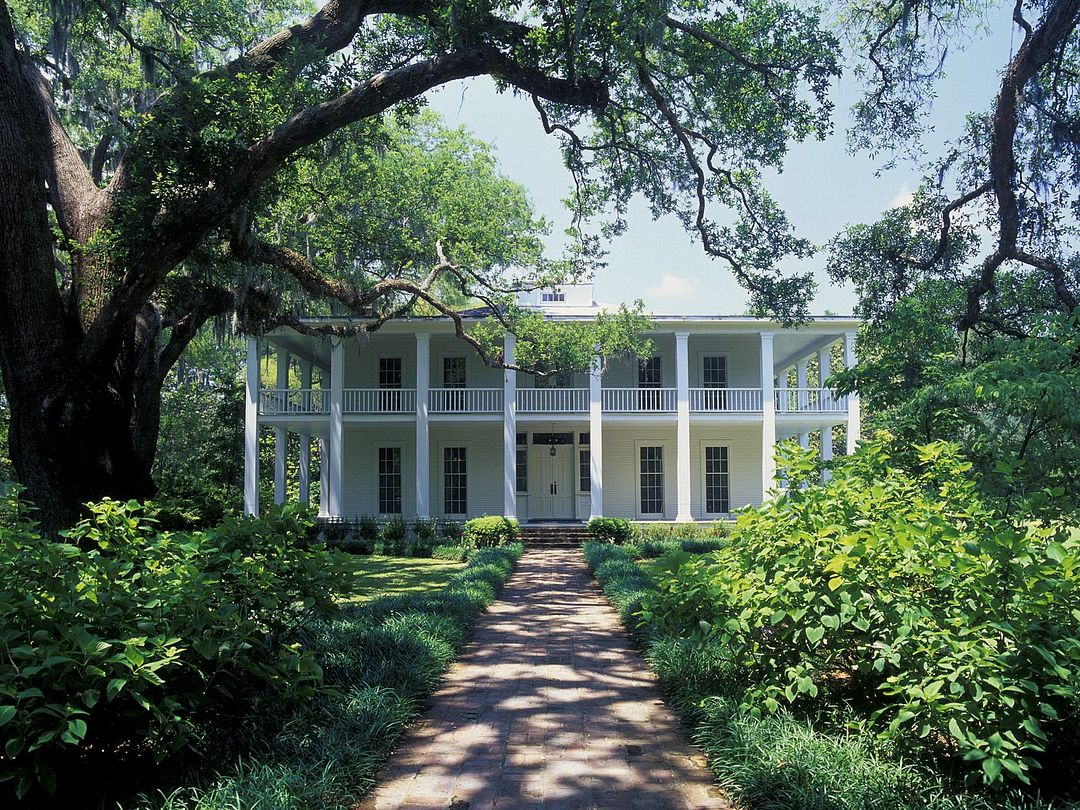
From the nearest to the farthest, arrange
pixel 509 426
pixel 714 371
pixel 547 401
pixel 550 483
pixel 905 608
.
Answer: pixel 905 608
pixel 509 426
pixel 547 401
pixel 550 483
pixel 714 371

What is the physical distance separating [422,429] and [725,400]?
8361 millimetres

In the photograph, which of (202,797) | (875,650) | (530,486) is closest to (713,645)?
(875,650)

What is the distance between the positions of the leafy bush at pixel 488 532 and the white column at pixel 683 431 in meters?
4.67

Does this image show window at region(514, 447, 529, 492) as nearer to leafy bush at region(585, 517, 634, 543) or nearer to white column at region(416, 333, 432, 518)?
white column at region(416, 333, 432, 518)

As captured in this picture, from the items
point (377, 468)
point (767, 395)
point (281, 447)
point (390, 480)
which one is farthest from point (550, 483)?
point (281, 447)

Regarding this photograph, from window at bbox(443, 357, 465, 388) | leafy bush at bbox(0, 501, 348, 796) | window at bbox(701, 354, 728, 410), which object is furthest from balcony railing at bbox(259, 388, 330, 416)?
leafy bush at bbox(0, 501, 348, 796)

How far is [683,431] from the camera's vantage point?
19.7 metres

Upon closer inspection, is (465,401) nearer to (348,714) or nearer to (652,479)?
(652,479)

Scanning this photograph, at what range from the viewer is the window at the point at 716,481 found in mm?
21875

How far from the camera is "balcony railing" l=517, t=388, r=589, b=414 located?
67.4 ft

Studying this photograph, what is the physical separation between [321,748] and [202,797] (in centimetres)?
77

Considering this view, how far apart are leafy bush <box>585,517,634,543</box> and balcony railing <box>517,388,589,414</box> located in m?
3.51

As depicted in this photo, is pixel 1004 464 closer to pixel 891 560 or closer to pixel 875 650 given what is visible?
pixel 891 560

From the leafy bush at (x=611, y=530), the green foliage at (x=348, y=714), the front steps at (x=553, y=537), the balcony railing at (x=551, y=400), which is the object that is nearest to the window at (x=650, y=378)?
the balcony railing at (x=551, y=400)
